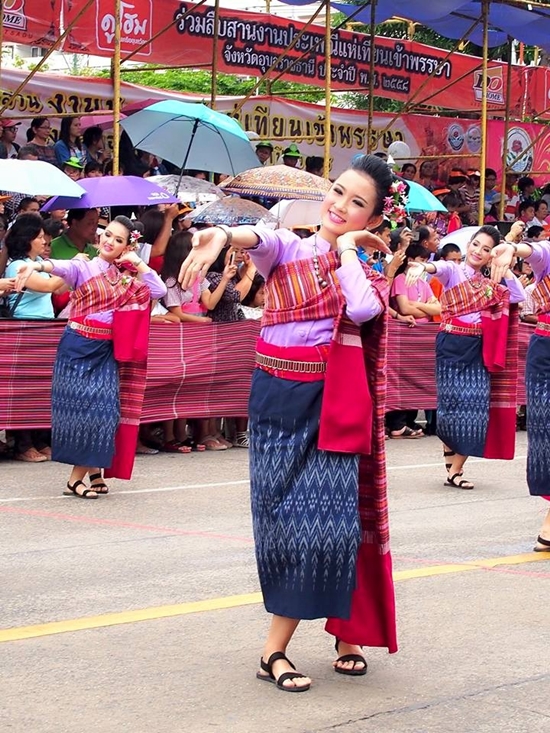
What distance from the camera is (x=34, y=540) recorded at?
7.69 m

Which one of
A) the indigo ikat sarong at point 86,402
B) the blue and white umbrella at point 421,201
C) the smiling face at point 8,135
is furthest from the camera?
the blue and white umbrella at point 421,201

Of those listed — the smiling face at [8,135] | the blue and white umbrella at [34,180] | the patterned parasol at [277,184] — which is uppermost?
the smiling face at [8,135]

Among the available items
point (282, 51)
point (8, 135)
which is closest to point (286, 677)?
point (8, 135)

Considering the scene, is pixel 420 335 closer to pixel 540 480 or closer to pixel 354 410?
pixel 540 480

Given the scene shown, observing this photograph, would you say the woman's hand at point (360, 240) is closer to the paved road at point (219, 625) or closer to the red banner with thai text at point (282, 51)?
the paved road at point (219, 625)

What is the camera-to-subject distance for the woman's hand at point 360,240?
4.86 metres

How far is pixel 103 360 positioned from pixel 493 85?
13.2m

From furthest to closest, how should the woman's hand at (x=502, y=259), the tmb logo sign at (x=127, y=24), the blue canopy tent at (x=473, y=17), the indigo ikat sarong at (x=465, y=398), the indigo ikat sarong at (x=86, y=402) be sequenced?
1. the blue canopy tent at (x=473, y=17)
2. the tmb logo sign at (x=127, y=24)
3. the indigo ikat sarong at (x=465, y=398)
4. the indigo ikat sarong at (x=86, y=402)
5. the woman's hand at (x=502, y=259)

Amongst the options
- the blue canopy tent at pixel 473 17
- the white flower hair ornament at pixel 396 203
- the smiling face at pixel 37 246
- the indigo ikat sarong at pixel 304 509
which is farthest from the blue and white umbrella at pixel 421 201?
the indigo ikat sarong at pixel 304 509

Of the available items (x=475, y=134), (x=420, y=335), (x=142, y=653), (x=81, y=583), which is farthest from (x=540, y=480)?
(x=475, y=134)

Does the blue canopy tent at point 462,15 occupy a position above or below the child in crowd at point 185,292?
above

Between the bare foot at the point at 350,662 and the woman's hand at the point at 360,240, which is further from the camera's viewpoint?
the bare foot at the point at 350,662

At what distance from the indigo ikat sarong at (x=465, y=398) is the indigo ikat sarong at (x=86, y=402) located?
2.62m

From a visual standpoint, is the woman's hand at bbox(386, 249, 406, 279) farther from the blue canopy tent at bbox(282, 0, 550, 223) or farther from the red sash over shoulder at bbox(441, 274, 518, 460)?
the blue canopy tent at bbox(282, 0, 550, 223)
